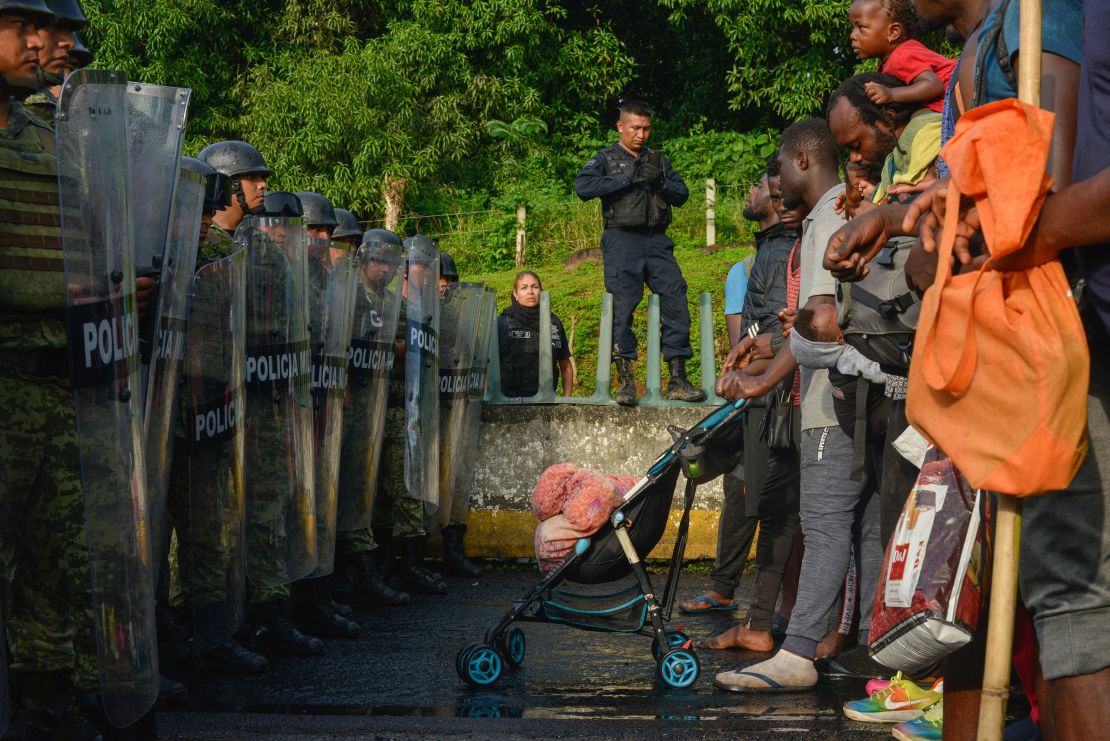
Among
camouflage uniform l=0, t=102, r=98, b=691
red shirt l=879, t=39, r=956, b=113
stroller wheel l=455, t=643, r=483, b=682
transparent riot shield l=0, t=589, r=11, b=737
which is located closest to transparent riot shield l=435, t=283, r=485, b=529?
stroller wheel l=455, t=643, r=483, b=682

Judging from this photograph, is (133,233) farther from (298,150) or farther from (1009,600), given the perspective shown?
(298,150)

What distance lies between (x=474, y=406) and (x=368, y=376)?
1766 mm

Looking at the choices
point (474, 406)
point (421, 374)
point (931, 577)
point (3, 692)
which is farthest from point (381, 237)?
point (931, 577)

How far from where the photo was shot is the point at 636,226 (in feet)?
33.2

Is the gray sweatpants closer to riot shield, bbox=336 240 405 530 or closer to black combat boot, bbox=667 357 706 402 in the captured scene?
riot shield, bbox=336 240 405 530

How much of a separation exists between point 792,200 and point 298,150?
782 inches

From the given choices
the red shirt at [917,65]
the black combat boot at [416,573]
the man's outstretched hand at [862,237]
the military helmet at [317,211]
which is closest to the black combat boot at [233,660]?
the black combat boot at [416,573]

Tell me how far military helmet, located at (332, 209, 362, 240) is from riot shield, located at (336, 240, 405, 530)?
1.70m

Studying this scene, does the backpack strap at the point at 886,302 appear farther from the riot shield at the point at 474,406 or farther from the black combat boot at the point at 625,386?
the black combat boot at the point at 625,386

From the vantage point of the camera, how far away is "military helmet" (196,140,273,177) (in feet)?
24.2

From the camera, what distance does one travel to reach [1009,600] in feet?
8.05

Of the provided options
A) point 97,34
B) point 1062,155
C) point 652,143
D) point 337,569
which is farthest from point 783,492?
point 97,34

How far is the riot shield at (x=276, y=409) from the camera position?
5.79m

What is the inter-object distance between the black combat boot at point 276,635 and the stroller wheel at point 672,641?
1725 mm
